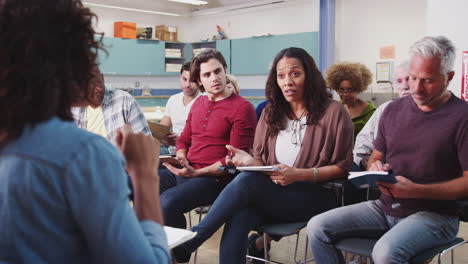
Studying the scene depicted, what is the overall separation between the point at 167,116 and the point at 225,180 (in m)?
1.77

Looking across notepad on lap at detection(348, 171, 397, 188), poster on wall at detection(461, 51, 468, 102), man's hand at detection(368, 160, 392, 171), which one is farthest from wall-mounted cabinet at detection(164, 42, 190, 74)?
notepad on lap at detection(348, 171, 397, 188)

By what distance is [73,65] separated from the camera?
91cm

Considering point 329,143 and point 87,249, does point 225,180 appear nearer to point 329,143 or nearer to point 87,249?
point 329,143

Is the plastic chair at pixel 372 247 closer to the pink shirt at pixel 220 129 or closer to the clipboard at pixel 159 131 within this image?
the pink shirt at pixel 220 129

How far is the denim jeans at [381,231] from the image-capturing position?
1.98m

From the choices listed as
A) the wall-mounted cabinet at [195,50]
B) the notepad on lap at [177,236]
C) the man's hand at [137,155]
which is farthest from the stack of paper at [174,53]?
the man's hand at [137,155]

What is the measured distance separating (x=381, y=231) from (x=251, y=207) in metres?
0.66

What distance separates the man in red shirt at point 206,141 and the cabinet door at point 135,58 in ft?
21.0

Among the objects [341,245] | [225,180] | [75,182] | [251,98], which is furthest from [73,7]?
[251,98]

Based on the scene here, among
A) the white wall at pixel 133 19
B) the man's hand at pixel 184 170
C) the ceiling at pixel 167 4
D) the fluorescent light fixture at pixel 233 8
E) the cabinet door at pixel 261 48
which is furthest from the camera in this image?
the ceiling at pixel 167 4

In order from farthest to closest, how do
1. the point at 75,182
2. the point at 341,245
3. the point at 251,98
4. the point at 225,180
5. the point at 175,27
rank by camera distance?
the point at 175,27, the point at 251,98, the point at 225,180, the point at 341,245, the point at 75,182

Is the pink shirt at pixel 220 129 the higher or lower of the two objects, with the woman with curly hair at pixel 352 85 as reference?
lower

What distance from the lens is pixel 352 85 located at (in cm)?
383

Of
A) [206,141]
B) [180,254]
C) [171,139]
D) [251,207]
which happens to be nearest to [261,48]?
[171,139]
